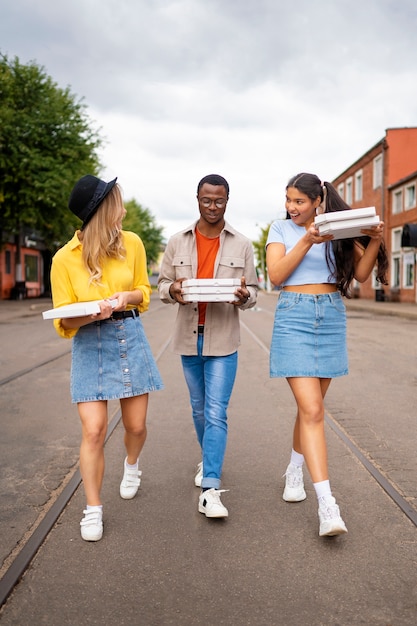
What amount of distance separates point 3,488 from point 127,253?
5.82 ft

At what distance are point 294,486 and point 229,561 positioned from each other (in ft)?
3.18

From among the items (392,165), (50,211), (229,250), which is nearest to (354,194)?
(392,165)

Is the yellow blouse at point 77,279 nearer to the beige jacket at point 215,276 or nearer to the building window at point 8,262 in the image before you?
the beige jacket at point 215,276

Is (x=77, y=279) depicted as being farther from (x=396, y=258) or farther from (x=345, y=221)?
(x=396, y=258)

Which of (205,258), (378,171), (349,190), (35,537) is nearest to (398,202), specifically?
(378,171)

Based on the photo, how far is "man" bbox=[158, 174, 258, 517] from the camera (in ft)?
12.0

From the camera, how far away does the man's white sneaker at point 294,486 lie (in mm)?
3781

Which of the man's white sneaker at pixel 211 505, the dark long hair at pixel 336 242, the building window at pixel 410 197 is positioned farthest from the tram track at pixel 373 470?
the building window at pixel 410 197

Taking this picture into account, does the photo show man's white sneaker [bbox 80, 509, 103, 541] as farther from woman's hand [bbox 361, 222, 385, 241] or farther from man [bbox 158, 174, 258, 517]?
woman's hand [bbox 361, 222, 385, 241]

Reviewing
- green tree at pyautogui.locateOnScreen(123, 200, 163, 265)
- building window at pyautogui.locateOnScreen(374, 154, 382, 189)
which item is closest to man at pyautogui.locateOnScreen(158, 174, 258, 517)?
building window at pyautogui.locateOnScreen(374, 154, 382, 189)

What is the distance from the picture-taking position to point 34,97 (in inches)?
1233

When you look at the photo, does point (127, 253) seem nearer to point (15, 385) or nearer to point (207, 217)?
point (207, 217)

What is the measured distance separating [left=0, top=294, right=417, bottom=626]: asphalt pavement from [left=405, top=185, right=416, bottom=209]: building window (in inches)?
1290

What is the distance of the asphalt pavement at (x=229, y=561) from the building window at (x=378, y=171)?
38064 millimetres
